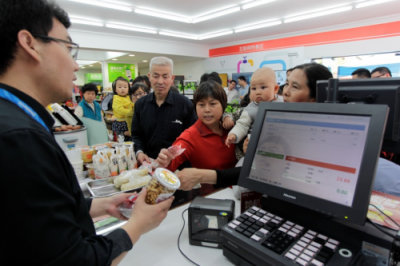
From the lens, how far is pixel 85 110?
446 cm

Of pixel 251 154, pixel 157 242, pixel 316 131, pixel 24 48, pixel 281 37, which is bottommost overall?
pixel 157 242

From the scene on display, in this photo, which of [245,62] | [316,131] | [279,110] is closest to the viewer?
[316,131]

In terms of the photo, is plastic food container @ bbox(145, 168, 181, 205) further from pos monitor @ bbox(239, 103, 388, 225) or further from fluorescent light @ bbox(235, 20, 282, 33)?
fluorescent light @ bbox(235, 20, 282, 33)

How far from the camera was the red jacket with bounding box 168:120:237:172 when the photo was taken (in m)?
1.79

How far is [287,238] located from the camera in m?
0.75

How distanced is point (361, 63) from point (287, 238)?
8.85 metres

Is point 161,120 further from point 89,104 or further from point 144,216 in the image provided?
point 89,104

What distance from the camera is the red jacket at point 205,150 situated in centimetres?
179

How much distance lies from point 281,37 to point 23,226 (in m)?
10.1

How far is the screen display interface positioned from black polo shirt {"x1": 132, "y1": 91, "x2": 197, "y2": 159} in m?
1.81

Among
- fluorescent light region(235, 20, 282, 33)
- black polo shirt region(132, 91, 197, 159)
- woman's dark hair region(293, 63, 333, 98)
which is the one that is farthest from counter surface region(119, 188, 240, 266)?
fluorescent light region(235, 20, 282, 33)

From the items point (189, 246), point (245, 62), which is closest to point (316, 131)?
point (189, 246)

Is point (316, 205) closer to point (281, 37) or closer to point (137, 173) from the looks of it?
point (137, 173)

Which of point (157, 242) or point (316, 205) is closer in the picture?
point (316, 205)
